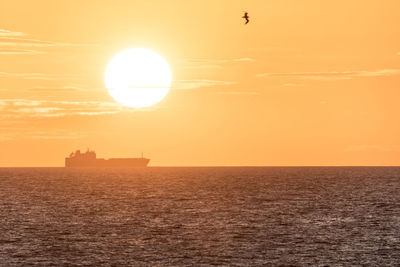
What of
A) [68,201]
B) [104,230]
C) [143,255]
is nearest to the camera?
[143,255]

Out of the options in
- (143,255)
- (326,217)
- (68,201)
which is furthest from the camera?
(68,201)

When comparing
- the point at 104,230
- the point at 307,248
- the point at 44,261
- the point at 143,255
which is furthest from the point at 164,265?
the point at 104,230

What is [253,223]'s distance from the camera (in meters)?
107

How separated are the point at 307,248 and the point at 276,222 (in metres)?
26.6

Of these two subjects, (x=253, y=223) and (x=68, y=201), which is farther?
(x=68, y=201)

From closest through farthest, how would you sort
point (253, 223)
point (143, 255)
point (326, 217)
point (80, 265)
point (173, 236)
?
point (80, 265), point (143, 255), point (173, 236), point (253, 223), point (326, 217)

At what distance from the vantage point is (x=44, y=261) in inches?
2872

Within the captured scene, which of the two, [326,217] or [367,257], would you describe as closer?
[367,257]

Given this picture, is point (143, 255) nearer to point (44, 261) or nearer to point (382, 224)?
point (44, 261)

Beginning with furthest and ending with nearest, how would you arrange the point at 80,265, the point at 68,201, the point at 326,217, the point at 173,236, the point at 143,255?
the point at 68,201, the point at 326,217, the point at 173,236, the point at 143,255, the point at 80,265

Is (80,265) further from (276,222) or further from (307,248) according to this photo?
(276,222)

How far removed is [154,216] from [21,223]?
23570mm

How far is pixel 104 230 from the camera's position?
3954 inches

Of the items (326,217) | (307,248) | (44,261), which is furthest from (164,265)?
(326,217)
